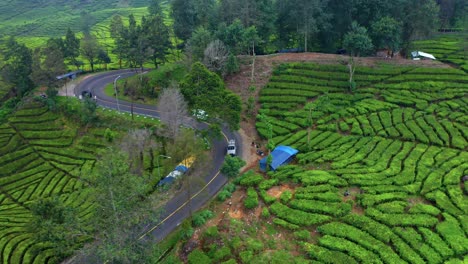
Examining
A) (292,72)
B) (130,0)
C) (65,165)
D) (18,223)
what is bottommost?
(18,223)

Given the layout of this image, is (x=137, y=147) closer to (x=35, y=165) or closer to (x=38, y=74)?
(x=35, y=165)

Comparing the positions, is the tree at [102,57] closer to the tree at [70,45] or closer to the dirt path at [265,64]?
the tree at [70,45]

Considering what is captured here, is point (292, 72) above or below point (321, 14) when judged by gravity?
below

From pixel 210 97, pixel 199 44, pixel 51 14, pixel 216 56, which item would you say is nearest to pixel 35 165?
pixel 210 97

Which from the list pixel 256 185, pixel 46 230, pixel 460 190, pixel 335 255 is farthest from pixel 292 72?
pixel 46 230

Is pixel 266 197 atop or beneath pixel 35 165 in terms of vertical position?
atop

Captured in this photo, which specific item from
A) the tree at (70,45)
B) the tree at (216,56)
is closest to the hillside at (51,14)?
the tree at (70,45)

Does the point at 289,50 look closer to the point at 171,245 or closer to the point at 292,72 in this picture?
the point at 292,72

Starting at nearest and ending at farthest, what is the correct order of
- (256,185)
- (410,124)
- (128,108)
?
(256,185)
(410,124)
(128,108)
